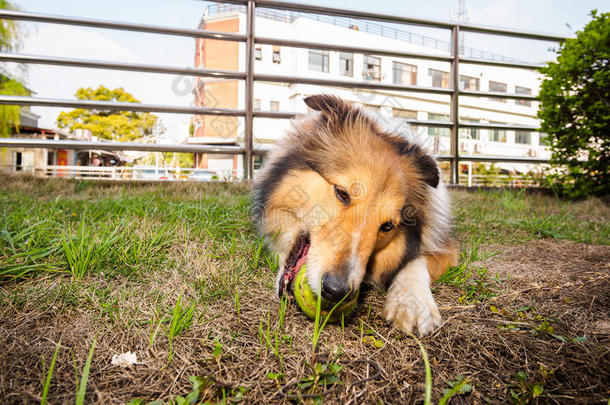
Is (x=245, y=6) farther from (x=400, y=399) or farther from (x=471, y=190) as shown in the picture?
(x=400, y=399)

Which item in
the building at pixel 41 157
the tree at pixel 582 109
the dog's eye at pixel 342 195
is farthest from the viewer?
the building at pixel 41 157

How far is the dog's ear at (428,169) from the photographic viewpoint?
81.0 inches

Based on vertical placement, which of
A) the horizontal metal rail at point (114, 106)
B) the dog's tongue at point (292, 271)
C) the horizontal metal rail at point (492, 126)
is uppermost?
the horizontal metal rail at point (492, 126)

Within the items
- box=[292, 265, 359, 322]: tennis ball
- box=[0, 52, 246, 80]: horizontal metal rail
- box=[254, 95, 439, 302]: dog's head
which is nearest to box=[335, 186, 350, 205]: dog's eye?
box=[254, 95, 439, 302]: dog's head

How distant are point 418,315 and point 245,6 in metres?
5.19

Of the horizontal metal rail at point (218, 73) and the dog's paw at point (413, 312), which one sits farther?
the horizontal metal rail at point (218, 73)

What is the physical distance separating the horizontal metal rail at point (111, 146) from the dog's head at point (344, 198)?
279cm

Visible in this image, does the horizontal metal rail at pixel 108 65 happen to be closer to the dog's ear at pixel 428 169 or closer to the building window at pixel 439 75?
the dog's ear at pixel 428 169

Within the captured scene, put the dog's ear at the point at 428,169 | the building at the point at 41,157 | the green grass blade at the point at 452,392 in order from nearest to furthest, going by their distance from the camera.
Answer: the green grass blade at the point at 452,392
the dog's ear at the point at 428,169
the building at the point at 41,157

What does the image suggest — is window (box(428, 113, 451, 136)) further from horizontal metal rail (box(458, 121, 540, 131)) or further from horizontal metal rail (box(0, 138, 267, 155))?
horizontal metal rail (box(0, 138, 267, 155))

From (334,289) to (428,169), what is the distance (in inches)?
43.3

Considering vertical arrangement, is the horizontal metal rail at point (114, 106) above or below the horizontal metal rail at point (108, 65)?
below

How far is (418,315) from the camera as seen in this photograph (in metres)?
1.46

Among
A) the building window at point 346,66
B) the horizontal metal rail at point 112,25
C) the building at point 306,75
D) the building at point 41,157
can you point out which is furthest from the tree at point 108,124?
the horizontal metal rail at point 112,25
